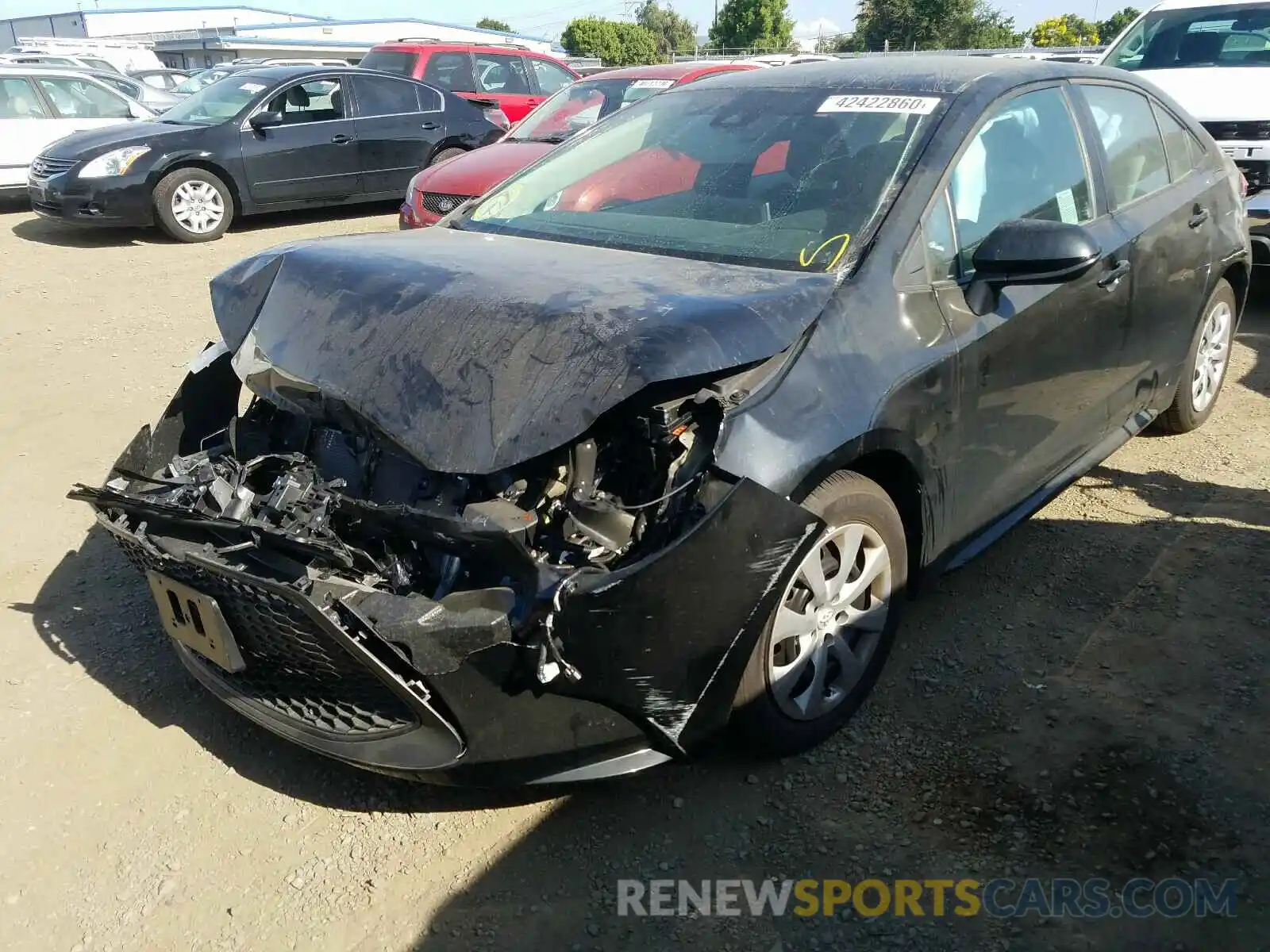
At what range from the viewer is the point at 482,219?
3779 mm

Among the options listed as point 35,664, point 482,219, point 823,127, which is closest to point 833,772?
point 823,127

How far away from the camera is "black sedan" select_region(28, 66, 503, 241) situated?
9.73m

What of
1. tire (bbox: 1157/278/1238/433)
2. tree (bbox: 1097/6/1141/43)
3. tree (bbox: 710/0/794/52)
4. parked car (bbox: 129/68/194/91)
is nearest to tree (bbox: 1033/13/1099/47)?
tree (bbox: 1097/6/1141/43)

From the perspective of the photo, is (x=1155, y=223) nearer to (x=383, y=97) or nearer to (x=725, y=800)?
(x=725, y=800)

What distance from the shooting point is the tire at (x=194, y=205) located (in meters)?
9.90

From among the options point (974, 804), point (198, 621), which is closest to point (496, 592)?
point (198, 621)

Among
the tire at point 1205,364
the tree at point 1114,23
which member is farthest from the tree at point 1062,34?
the tire at point 1205,364

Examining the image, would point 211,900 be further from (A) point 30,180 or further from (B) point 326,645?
(A) point 30,180

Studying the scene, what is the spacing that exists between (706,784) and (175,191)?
9179mm

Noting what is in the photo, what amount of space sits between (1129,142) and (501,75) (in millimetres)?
11046

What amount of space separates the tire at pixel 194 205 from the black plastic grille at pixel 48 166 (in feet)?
2.74

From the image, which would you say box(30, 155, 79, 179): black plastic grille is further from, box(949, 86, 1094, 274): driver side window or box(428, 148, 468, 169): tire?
box(949, 86, 1094, 274): driver side window

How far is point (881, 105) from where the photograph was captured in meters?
3.27

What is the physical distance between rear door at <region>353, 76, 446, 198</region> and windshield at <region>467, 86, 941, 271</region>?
780cm
